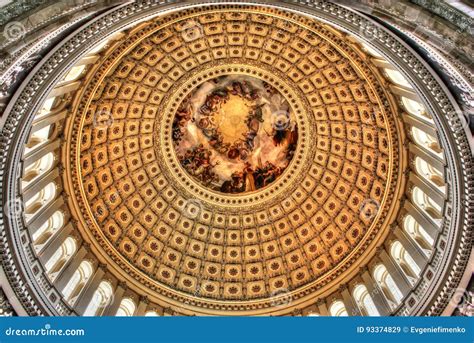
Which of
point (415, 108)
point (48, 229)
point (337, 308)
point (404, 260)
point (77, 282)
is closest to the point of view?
point (415, 108)

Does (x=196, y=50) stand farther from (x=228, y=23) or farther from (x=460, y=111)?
(x=460, y=111)

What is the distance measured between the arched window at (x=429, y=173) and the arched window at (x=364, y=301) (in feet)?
21.0

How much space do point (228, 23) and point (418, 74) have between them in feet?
42.7

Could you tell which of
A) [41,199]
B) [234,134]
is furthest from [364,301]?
[41,199]

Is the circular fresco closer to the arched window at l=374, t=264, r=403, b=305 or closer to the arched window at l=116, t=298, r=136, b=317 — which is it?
the arched window at l=116, t=298, r=136, b=317

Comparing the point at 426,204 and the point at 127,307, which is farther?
the point at 127,307

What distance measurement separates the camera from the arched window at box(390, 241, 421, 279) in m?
18.3

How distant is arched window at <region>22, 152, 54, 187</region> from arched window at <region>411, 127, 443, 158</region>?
1615 cm

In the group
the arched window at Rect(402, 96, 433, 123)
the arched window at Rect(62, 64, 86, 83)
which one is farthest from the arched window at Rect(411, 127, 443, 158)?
the arched window at Rect(62, 64, 86, 83)

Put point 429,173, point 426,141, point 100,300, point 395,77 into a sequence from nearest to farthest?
point 395,77
point 426,141
point 429,173
point 100,300

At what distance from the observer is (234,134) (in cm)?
2850

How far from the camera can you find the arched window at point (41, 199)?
17438 mm

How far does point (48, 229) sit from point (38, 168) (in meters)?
2.71

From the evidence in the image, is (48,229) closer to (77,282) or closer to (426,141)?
(77,282)
